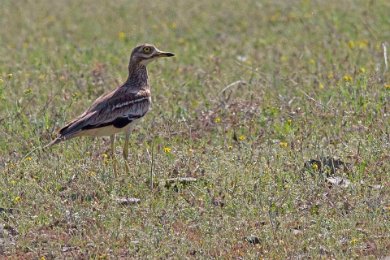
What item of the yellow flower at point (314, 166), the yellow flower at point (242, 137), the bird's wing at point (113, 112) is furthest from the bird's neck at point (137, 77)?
the yellow flower at point (314, 166)

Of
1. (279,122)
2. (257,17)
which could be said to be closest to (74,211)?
(279,122)

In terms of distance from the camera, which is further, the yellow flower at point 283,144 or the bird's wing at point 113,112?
the yellow flower at point 283,144

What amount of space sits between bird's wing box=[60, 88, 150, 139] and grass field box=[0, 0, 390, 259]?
34cm

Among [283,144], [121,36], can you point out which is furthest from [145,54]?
[121,36]

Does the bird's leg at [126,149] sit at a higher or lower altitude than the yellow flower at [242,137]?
higher

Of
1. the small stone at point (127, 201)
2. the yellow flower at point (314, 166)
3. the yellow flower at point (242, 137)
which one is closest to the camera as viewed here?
the small stone at point (127, 201)

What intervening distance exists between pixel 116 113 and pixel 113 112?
31mm

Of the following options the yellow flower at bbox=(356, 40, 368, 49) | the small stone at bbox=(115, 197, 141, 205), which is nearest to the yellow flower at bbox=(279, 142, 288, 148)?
the small stone at bbox=(115, 197, 141, 205)

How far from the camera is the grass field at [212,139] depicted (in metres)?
7.84

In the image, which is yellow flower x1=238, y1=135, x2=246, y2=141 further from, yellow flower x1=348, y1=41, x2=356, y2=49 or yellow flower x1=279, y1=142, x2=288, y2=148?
yellow flower x1=348, y1=41, x2=356, y2=49

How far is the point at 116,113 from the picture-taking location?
9.73m

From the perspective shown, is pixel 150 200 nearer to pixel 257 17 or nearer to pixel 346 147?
pixel 346 147

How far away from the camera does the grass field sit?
7.84m

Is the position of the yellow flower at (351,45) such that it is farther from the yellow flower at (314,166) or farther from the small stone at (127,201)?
the small stone at (127,201)
